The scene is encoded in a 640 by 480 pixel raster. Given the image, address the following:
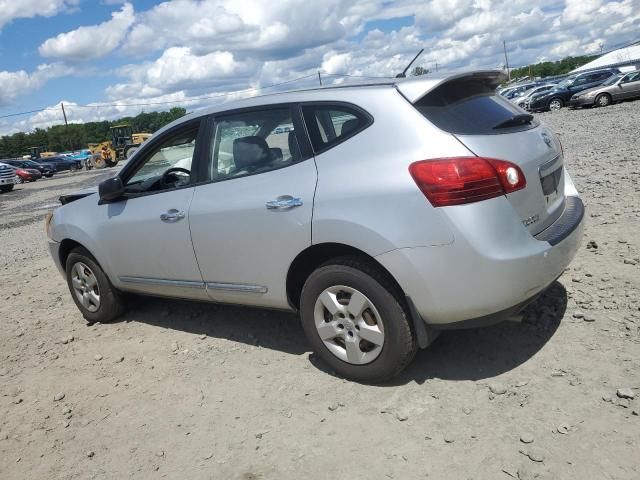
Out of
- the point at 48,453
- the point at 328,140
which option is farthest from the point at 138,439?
the point at 328,140

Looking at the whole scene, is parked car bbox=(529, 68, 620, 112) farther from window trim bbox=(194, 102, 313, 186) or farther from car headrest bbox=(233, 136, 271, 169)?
car headrest bbox=(233, 136, 271, 169)

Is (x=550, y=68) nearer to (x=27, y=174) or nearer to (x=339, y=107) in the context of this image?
(x=27, y=174)

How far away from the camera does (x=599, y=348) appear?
3434 mm

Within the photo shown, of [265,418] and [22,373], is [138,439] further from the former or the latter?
[22,373]

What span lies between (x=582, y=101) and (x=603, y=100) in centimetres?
96

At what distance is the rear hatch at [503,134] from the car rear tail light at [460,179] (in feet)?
0.24

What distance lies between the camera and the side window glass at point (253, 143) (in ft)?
11.9

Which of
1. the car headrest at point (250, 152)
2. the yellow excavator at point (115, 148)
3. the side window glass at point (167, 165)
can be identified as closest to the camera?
the car headrest at point (250, 152)

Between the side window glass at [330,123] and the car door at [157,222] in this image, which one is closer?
the side window glass at [330,123]

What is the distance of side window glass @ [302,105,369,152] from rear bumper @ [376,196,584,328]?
79cm

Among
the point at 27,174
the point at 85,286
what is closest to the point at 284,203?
the point at 85,286

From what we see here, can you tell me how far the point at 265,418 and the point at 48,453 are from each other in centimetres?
128

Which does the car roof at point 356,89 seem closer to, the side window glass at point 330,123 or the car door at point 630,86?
the side window glass at point 330,123

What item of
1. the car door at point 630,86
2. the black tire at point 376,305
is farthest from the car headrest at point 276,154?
the car door at point 630,86
